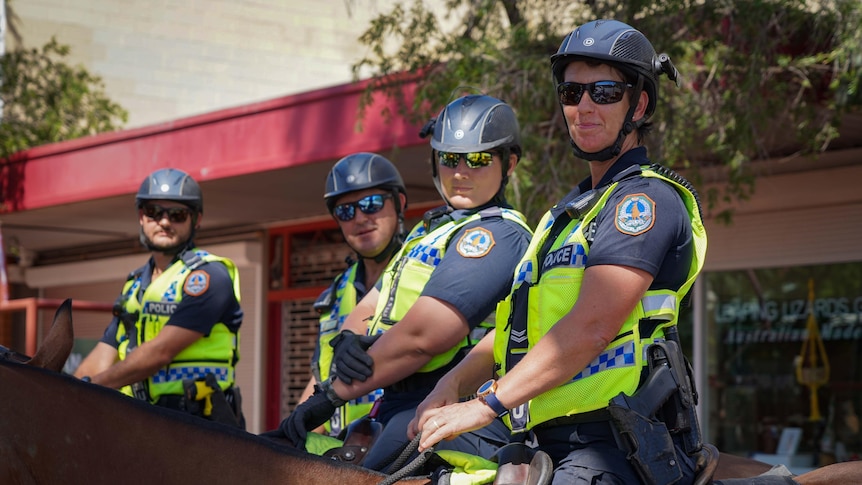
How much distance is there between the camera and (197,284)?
19.7 feet

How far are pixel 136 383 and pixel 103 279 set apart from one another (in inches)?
472

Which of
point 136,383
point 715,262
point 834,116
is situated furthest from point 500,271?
point 715,262

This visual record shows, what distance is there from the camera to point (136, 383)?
6.10m

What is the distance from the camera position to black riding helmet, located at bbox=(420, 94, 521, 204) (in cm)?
438

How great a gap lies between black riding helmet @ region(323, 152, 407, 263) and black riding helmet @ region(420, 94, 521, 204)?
81 cm

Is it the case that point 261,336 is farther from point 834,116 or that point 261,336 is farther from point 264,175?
point 834,116

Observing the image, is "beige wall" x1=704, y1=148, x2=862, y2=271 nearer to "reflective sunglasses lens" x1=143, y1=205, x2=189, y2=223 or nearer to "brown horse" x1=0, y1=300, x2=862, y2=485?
"reflective sunglasses lens" x1=143, y1=205, x2=189, y2=223

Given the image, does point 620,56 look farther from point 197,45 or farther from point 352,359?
point 197,45

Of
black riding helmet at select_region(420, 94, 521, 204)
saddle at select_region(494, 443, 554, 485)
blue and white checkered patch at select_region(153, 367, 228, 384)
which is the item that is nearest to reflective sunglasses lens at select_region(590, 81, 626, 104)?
saddle at select_region(494, 443, 554, 485)

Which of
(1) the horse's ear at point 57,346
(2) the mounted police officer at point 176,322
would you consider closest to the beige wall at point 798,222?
(2) the mounted police officer at point 176,322

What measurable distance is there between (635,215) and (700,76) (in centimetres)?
612

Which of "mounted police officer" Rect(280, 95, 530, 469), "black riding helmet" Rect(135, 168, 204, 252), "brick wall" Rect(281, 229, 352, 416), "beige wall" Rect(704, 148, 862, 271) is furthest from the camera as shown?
"brick wall" Rect(281, 229, 352, 416)

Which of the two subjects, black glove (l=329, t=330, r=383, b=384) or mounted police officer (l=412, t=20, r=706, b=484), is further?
black glove (l=329, t=330, r=383, b=384)

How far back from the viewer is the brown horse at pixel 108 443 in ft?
9.78
